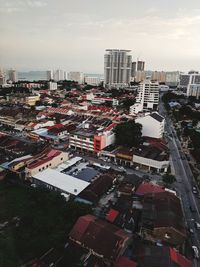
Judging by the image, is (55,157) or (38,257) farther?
(55,157)

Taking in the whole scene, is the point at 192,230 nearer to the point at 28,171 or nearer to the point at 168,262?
the point at 168,262

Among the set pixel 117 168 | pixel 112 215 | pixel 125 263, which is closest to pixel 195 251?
pixel 125 263

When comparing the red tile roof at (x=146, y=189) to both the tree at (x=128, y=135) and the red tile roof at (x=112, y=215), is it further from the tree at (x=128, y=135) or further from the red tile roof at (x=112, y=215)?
the tree at (x=128, y=135)

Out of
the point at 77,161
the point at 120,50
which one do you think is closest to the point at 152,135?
the point at 77,161

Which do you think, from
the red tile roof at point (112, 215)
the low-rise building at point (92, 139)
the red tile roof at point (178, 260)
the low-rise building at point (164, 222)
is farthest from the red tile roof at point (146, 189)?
the low-rise building at point (92, 139)

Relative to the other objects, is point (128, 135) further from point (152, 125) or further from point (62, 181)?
point (62, 181)

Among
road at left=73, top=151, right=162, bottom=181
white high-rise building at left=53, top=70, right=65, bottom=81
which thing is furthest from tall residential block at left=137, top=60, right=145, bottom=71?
road at left=73, top=151, right=162, bottom=181

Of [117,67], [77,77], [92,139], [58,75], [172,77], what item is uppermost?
[117,67]
